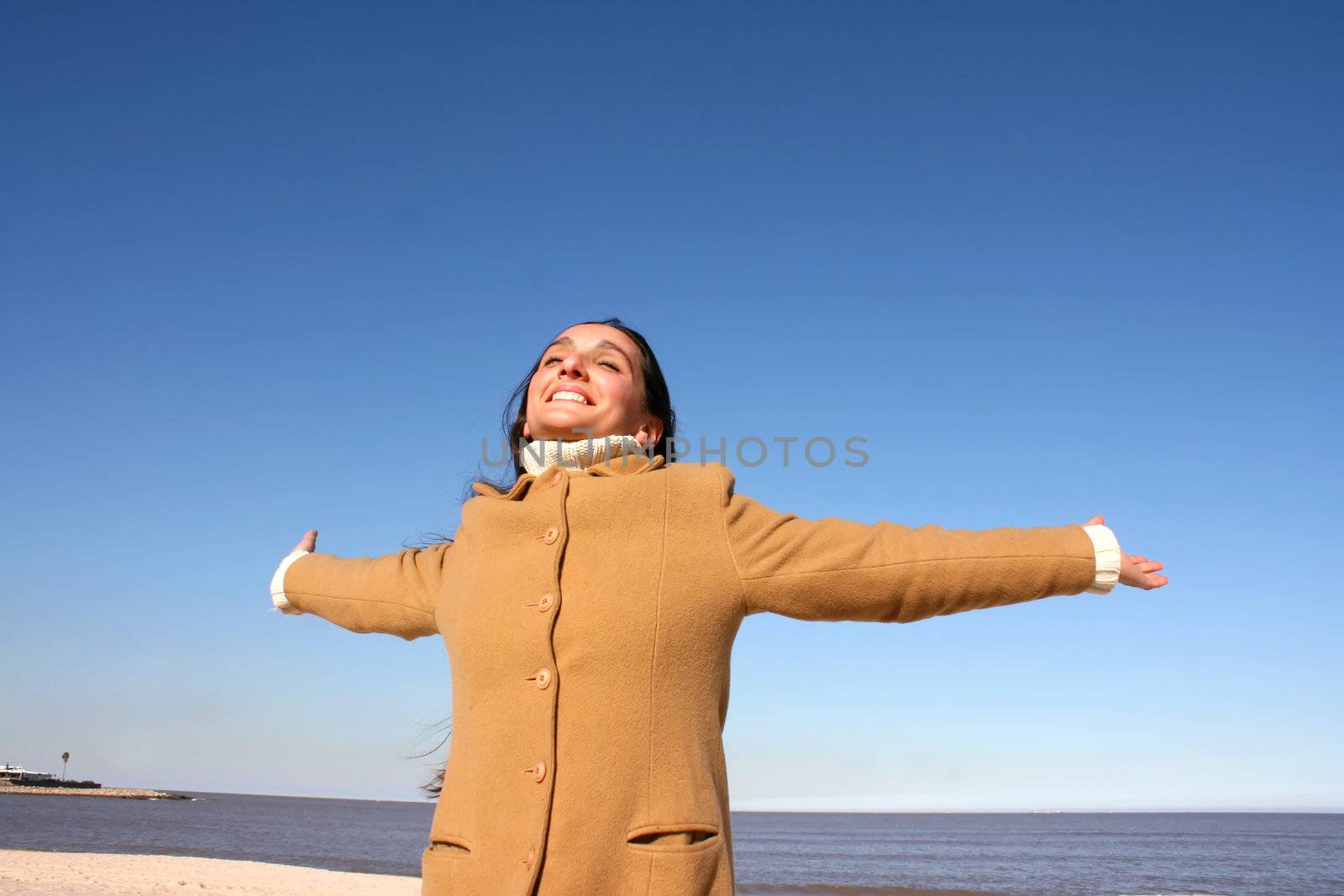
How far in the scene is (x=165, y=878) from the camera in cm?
1619

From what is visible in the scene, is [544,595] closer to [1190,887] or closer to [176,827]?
[1190,887]

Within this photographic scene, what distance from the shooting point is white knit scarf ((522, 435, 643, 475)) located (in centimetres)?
204

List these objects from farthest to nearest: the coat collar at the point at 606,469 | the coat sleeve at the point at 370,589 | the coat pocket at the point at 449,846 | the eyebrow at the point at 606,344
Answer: the eyebrow at the point at 606,344
the coat sleeve at the point at 370,589
the coat collar at the point at 606,469
the coat pocket at the point at 449,846

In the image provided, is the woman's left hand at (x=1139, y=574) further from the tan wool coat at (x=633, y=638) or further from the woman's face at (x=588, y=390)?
the woman's face at (x=588, y=390)

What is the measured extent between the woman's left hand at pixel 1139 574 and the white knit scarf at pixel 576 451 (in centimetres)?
99

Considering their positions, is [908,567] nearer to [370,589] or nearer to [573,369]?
[573,369]

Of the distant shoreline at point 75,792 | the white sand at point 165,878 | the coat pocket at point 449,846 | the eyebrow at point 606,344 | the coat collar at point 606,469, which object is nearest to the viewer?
the coat pocket at point 449,846

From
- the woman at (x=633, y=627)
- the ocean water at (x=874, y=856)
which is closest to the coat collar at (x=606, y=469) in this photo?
the woman at (x=633, y=627)

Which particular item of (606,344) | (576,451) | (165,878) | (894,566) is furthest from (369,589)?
(165,878)

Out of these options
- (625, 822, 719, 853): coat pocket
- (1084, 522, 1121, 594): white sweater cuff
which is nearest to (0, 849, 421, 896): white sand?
(625, 822, 719, 853): coat pocket

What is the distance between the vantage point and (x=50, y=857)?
64.1ft

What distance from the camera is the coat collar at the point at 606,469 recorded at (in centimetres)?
195

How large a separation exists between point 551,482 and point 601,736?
527mm

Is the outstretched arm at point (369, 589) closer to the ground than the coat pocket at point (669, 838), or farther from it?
farther from it
